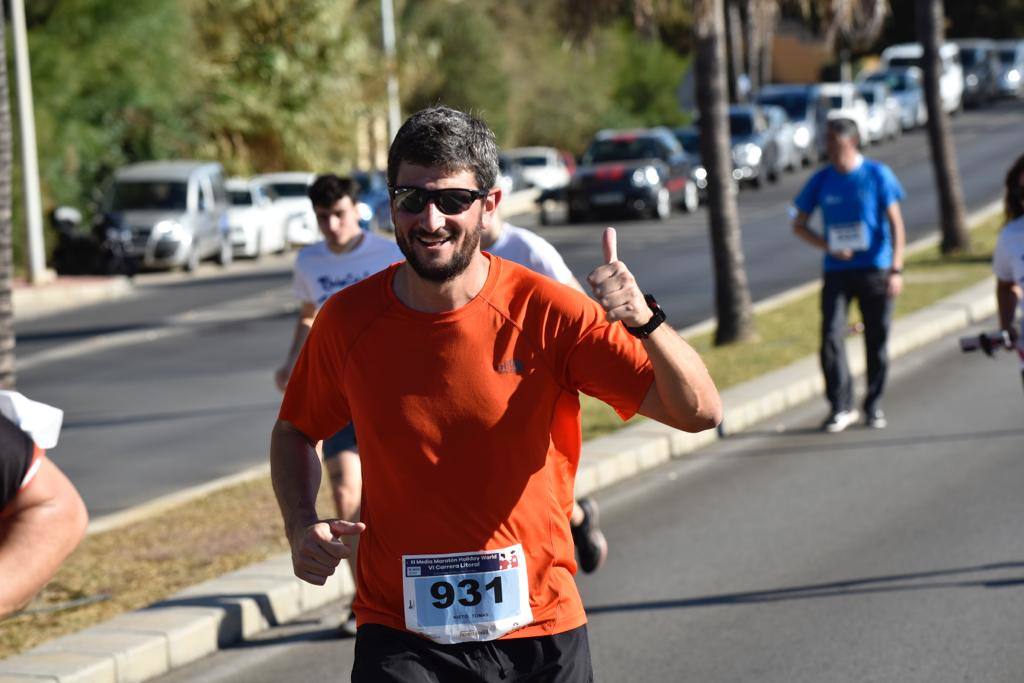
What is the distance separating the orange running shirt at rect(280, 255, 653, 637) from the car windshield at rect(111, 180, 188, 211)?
2732cm

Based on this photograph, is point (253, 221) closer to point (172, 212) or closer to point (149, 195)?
point (149, 195)

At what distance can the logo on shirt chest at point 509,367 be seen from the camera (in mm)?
3852

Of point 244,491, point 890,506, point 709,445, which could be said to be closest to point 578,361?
point 890,506

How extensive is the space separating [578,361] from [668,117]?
60818 millimetres

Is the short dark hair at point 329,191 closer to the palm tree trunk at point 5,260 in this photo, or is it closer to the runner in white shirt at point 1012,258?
the palm tree trunk at point 5,260

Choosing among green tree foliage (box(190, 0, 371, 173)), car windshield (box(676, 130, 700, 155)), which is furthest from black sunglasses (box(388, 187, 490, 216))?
car windshield (box(676, 130, 700, 155))

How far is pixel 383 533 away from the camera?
154 inches

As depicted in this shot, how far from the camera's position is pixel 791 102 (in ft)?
157

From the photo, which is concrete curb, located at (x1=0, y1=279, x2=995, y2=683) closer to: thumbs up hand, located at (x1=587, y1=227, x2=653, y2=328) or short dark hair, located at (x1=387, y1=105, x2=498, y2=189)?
short dark hair, located at (x1=387, y1=105, x2=498, y2=189)

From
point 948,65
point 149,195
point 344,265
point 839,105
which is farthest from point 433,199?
point 948,65

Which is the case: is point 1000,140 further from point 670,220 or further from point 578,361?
point 578,361

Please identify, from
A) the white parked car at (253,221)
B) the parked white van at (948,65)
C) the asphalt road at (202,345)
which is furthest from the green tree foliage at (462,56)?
the white parked car at (253,221)

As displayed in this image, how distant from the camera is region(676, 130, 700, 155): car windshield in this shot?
139 feet

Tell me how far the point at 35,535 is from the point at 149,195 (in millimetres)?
28964
